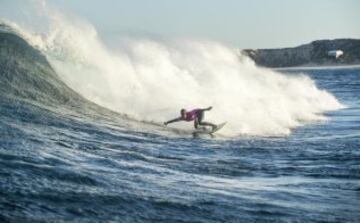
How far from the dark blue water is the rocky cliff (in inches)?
5747

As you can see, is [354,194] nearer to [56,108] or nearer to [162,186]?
[162,186]

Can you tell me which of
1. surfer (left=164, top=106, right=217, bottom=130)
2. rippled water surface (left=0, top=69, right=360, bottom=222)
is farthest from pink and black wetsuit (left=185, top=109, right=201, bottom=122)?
rippled water surface (left=0, top=69, right=360, bottom=222)

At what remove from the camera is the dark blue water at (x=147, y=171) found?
24.7ft

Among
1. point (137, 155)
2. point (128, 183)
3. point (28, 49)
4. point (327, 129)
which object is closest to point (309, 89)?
point (327, 129)

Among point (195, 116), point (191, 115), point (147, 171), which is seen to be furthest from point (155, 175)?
point (195, 116)

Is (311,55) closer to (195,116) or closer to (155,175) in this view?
(195,116)

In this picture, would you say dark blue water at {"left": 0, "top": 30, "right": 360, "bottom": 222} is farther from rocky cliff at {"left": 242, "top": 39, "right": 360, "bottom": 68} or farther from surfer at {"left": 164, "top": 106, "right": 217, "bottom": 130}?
rocky cliff at {"left": 242, "top": 39, "right": 360, "bottom": 68}

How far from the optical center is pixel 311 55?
17088 cm

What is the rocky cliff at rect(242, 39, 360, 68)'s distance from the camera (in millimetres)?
160125

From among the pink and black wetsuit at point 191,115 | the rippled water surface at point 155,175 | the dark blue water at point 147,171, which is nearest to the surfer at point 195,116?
the pink and black wetsuit at point 191,115

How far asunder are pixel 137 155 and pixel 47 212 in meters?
5.19

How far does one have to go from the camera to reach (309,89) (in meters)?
43.6

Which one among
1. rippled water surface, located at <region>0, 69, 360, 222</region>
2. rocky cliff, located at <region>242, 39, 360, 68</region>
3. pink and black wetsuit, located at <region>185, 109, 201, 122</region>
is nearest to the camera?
rippled water surface, located at <region>0, 69, 360, 222</region>

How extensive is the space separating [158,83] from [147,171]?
15526 millimetres
